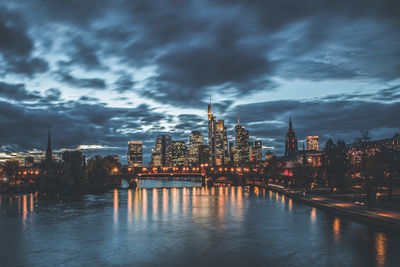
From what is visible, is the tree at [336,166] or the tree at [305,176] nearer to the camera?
the tree at [336,166]

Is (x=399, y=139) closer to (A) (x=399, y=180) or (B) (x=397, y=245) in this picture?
(A) (x=399, y=180)

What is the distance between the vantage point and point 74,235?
50469 millimetres

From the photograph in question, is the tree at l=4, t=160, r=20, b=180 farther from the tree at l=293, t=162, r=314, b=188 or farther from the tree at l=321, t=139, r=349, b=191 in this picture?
the tree at l=321, t=139, r=349, b=191

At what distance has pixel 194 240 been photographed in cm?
4694

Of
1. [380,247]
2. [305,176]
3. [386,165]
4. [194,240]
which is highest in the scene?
[386,165]

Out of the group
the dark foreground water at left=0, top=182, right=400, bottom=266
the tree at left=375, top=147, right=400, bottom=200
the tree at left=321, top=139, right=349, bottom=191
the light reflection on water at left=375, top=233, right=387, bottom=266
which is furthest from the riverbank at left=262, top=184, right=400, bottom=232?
the tree at left=321, top=139, right=349, bottom=191

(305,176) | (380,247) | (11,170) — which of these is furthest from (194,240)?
(11,170)

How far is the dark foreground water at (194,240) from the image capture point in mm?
36562

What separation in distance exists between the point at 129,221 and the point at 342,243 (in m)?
35.8

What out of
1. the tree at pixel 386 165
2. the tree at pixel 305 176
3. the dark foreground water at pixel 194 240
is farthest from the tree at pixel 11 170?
the tree at pixel 386 165

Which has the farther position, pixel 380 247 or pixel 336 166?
pixel 336 166

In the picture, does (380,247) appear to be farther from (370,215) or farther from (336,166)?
(336,166)

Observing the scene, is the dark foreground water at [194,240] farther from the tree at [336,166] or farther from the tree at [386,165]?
the tree at [336,166]

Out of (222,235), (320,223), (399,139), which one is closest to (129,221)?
(222,235)
